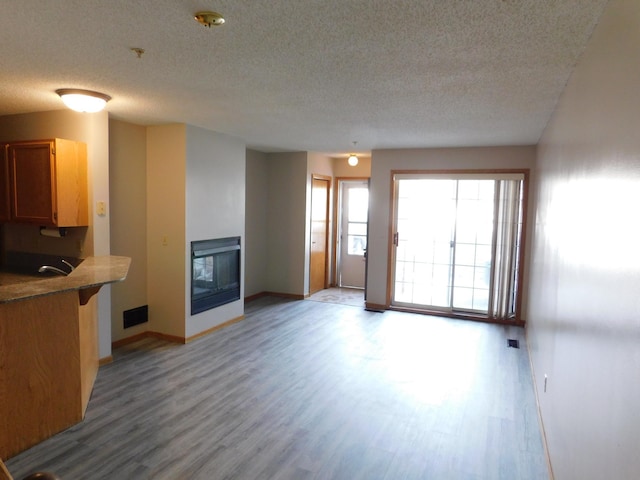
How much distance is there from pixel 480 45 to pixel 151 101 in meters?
2.71

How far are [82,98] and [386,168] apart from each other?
4.16 metres

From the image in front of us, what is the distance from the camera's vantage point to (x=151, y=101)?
363 centimetres

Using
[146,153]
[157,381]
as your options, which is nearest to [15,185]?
[146,153]

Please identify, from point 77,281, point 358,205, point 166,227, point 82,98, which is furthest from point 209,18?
point 358,205

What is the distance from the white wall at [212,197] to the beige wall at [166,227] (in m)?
0.07

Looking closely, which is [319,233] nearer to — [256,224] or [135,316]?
[256,224]

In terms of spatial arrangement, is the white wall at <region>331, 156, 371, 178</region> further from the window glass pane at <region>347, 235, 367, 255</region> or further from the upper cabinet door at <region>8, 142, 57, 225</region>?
the upper cabinet door at <region>8, 142, 57, 225</region>

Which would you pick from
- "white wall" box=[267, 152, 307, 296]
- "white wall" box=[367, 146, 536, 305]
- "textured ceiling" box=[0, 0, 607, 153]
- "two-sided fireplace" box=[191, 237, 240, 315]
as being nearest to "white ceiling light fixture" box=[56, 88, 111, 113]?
"textured ceiling" box=[0, 0, 607, 153]

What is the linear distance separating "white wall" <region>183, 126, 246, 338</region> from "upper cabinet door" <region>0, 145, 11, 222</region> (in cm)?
170

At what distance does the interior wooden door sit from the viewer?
7316 millimetres

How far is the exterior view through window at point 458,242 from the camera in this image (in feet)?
19.1

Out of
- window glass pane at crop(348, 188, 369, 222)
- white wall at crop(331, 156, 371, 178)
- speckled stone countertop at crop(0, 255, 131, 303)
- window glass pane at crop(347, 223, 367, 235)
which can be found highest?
white wall at crop(331, 156, 371, 178)

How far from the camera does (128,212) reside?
4723 millimetres

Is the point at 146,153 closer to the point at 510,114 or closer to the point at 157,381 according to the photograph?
the point at 157,381
